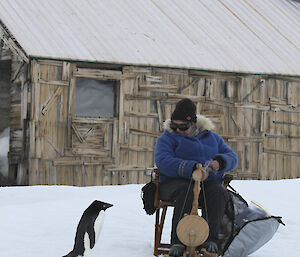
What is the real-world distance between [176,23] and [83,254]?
32.7ft

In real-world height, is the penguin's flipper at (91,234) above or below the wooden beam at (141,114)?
below

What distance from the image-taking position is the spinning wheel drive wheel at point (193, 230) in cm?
440

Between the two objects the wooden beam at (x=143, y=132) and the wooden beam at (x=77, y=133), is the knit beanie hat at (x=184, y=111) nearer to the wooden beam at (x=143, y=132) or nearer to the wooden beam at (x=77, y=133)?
the wooden beam at (x=77, y=133)

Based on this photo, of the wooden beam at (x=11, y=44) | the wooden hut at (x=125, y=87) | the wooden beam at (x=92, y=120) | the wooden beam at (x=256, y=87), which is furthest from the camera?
the wooden beam at (x=256, y=87)

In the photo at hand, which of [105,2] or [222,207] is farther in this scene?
[105,2]

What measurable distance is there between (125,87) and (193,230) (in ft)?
25.5

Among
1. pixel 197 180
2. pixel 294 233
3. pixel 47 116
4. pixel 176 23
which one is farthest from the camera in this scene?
pixel 176 23

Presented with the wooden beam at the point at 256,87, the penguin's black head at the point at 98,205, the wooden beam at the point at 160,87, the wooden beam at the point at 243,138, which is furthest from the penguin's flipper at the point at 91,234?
the wooden beam at the point at 256,87

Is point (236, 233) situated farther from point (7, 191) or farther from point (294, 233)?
point (7, 191)

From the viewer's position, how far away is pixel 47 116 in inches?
449

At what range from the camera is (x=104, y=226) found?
6.22 meters

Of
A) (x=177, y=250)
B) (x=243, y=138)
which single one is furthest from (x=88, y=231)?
(x=243, y=138)

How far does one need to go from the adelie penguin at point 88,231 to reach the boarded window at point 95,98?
282 inches

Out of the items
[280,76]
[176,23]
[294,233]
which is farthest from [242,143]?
[294,233]
